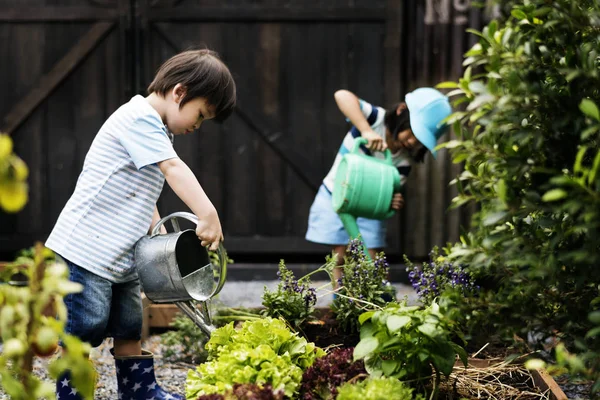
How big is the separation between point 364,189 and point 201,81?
1095mm

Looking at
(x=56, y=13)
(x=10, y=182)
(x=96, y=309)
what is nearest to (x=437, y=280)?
(x=96, y=309)

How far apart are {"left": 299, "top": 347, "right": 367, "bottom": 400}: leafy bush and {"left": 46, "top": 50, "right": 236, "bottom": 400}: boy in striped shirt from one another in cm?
58

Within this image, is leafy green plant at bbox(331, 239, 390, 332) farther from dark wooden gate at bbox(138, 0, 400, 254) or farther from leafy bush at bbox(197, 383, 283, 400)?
dark wooden gate at bbox(138, 0, 400, 254)

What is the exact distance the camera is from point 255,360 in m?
2.22

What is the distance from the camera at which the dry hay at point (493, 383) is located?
8.52 feet

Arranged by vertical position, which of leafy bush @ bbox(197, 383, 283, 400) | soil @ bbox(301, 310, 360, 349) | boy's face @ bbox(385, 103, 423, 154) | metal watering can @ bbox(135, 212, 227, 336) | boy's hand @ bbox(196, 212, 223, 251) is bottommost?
soil @ bbox(301, 310, 360, 349)

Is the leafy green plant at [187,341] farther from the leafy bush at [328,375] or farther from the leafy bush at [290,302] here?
the leafy bush at [328,375]

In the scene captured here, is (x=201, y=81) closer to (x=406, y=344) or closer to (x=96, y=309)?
(x=96, y=309)

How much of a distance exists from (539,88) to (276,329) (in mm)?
1012

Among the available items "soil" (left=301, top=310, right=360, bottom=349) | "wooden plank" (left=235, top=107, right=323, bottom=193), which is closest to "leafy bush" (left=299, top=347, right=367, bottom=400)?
"soil" (left=301, top=310, right=360, bottom=349)

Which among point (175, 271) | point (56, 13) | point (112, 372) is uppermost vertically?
point (56, 13)

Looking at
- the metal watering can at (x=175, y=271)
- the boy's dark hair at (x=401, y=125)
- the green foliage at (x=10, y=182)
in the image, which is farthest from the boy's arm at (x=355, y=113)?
the green foliage at (x=10, y=182)

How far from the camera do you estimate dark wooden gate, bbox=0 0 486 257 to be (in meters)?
5.43

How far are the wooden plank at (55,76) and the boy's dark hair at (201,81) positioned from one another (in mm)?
2783
